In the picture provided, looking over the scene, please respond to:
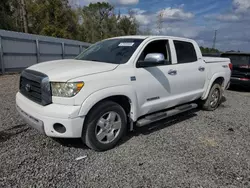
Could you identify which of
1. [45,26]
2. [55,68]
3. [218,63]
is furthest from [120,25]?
[55,68]

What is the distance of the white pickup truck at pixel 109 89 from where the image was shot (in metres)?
2.89

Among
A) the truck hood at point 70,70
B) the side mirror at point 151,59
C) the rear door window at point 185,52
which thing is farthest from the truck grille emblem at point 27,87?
the rear door window at point 185,52

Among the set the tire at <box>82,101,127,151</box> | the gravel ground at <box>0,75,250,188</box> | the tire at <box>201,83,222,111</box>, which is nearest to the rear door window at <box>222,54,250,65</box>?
the tire at <box>201,83,222,111</box>

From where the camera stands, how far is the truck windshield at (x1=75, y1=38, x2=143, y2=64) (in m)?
3.68

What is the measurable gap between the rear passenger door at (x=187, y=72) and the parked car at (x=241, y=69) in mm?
4945

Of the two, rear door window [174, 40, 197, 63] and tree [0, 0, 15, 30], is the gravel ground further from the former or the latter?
tree [0, 0, 15, 30]

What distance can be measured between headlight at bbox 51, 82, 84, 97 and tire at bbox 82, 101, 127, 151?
41cm

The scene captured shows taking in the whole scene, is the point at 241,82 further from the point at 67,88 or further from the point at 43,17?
the point at 43,17

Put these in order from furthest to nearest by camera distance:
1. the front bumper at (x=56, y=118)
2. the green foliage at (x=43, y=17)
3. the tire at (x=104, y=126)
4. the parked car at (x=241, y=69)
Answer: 1. the green foliage at (x=43, y=17)
2. the parked car at (x=241, y=69)
3. the tire at (x=104, y=126)
4. the front bumper at (x=56, y=118)

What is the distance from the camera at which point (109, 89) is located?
315 cm

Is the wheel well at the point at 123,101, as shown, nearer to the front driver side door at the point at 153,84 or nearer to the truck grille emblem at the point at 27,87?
the front driver side door at the point at 153,84

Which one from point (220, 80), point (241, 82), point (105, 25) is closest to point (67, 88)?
point (220, 80)

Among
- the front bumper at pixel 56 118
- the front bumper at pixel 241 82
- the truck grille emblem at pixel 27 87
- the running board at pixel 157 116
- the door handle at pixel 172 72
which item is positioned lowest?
the front bumper at pixel 241 82

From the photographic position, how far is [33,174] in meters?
2.71
